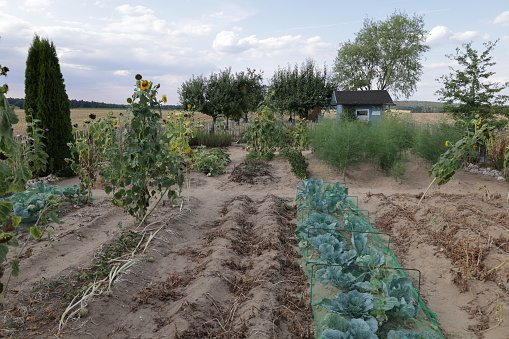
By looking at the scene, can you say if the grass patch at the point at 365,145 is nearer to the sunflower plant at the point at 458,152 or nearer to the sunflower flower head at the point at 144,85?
the sunflower plant at the point at 458,152

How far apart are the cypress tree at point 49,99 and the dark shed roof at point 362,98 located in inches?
704


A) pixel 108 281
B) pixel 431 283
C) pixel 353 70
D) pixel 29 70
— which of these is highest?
pixel 353 70

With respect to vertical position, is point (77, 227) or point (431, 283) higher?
point (77, 227)

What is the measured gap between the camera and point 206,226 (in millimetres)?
5367

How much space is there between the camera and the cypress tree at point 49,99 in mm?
8742

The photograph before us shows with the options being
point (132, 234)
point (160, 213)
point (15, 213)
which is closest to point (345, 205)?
point (160, 213)

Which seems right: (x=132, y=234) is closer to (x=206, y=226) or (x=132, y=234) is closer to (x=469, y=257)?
(x=206, y=226)

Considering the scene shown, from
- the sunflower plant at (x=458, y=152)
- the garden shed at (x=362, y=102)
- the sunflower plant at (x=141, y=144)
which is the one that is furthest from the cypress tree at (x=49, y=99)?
the garden shed at (x=362, y=102)

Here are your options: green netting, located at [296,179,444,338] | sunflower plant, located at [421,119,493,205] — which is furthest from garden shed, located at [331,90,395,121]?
green netting, located at [296,179,444,338]

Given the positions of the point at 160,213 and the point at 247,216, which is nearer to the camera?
the point at 160,213

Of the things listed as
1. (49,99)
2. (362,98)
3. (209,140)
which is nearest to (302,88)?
(362,98)

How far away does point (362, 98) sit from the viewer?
24.4 m

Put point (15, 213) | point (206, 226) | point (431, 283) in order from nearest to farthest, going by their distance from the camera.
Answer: point (431, 283)
point (15, 213)
point (206, 226)

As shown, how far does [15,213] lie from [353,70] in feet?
104
